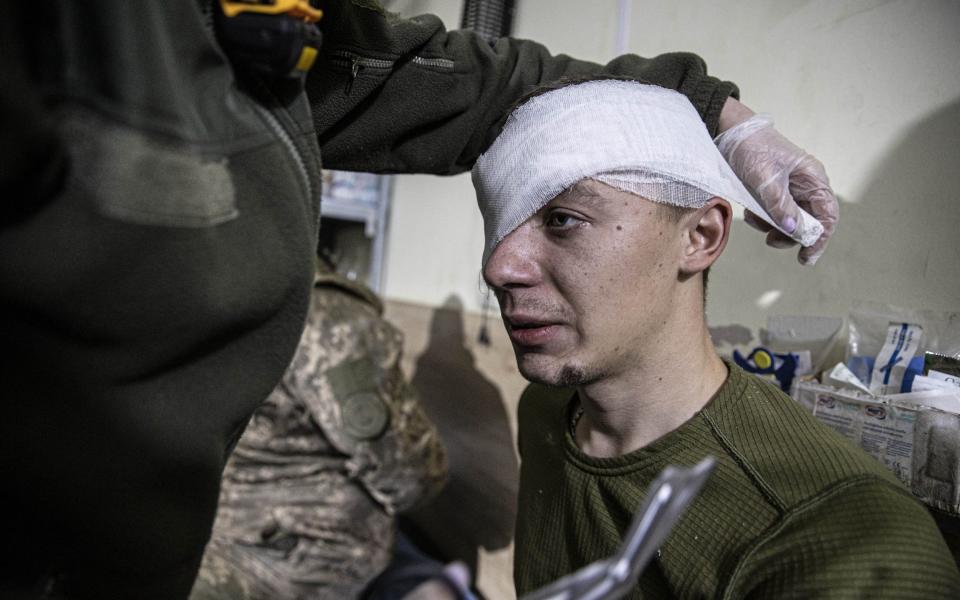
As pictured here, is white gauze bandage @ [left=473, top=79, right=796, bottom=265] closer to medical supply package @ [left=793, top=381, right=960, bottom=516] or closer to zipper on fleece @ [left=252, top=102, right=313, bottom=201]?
medical supply package @ [left=793, top=381, right=960, bottom=516]

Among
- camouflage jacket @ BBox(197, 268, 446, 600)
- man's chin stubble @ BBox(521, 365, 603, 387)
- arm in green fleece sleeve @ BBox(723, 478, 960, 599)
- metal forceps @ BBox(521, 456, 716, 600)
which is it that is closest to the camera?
metal forceps @ BBox(521, 456, 716, 600)

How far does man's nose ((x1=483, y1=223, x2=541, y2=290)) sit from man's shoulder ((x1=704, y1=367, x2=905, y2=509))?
29 cm

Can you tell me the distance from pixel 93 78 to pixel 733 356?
3.38 ft

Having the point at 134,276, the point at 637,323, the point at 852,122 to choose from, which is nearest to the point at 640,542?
the point at 134,276

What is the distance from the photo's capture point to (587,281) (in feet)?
2.67

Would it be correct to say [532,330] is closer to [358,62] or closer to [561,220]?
[561,220]

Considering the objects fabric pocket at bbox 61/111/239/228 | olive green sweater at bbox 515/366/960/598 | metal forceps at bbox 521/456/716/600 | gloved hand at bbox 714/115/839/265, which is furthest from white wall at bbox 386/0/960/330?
fabric pocket at bbox 61/111/239/228

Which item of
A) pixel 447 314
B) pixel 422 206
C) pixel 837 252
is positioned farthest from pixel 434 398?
pixel 837 252

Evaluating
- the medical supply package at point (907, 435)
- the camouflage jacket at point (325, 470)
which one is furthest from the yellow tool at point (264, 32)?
the camouflage jacket at point (325, 470)

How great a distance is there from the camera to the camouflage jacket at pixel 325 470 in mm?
1538

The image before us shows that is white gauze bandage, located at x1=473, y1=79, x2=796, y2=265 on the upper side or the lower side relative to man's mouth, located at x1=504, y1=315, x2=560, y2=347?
upper

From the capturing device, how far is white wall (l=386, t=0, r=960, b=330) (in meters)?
A: 0.91

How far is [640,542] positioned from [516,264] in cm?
56

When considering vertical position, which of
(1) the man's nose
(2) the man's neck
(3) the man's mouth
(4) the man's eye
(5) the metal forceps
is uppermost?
(5) the metal forceps
